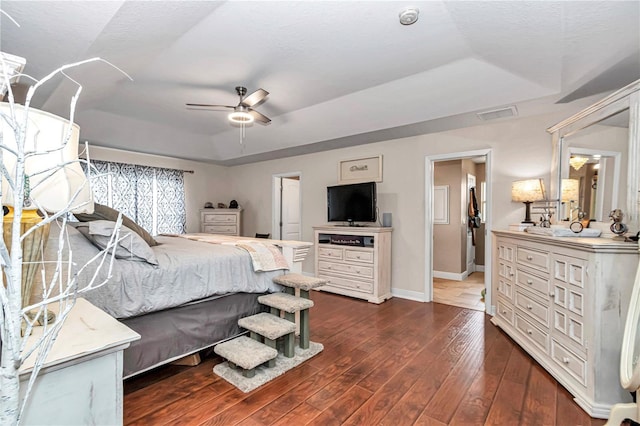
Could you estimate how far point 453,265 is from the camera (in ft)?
18.0

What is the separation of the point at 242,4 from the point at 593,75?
8.98ft

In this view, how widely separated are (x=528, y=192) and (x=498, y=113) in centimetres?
92

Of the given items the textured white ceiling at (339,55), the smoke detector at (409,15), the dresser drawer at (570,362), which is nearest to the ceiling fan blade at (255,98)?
the textured white ceiling at (339,55)

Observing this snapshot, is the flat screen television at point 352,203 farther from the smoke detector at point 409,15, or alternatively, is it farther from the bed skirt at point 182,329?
the smoke detector at point 409,15

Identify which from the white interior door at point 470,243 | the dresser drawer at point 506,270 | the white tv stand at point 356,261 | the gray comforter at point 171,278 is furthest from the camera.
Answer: the white interior door at point 470,243

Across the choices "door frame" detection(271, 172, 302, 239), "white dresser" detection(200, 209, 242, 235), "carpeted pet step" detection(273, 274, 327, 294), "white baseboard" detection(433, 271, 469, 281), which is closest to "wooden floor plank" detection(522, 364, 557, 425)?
"carpeted pet step" detection(273, 274, 327, 294)

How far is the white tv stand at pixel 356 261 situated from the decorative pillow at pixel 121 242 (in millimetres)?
2698

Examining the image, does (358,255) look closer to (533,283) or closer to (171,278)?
(533,283)

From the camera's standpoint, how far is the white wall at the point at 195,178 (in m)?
5.18

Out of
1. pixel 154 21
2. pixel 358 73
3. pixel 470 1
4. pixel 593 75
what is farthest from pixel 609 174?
pixel 154 21

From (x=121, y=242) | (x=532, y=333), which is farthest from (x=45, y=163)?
(x=532, y=333)

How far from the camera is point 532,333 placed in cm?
250

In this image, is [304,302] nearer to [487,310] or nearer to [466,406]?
[466,406]

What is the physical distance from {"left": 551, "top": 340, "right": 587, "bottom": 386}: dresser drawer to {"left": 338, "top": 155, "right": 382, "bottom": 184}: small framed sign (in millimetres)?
2886
